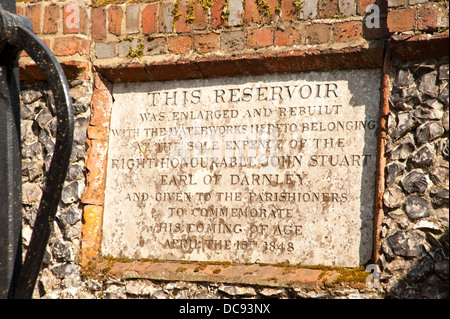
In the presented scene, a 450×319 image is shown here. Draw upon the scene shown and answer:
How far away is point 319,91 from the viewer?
3549mm

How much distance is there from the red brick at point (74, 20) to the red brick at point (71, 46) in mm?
64

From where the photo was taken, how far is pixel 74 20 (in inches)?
155

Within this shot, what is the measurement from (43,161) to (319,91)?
6.50 feet

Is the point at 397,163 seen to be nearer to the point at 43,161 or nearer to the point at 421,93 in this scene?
the point at 421,93

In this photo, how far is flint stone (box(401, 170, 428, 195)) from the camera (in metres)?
3.07

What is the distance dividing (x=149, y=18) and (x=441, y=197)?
2.25 meters

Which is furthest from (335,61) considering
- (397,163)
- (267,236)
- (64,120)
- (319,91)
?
(64,120)

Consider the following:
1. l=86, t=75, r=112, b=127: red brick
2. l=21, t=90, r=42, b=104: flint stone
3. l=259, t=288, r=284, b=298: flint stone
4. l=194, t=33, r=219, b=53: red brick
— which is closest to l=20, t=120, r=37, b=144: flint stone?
l=21, t=90, r=42, b=104: flint stone

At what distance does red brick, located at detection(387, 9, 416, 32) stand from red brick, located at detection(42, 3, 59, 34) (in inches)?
90.2

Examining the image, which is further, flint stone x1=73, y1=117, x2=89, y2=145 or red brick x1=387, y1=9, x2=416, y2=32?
flint stone x1=73, y1=117, x2=89, y2=145

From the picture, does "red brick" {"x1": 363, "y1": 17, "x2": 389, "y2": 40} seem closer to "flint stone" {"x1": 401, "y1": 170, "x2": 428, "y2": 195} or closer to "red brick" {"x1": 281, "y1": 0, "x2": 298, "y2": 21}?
"red brick" {"x1": 281, "y1": 0, "x2": 298, "y2": 21}

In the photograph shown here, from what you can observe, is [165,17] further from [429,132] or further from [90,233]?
[429,132]

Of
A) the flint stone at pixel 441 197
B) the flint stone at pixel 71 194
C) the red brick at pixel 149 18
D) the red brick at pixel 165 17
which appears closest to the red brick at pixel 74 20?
the red brick at pixel 149 18

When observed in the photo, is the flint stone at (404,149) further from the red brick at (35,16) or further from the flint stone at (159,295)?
the red brick at (35,16)
